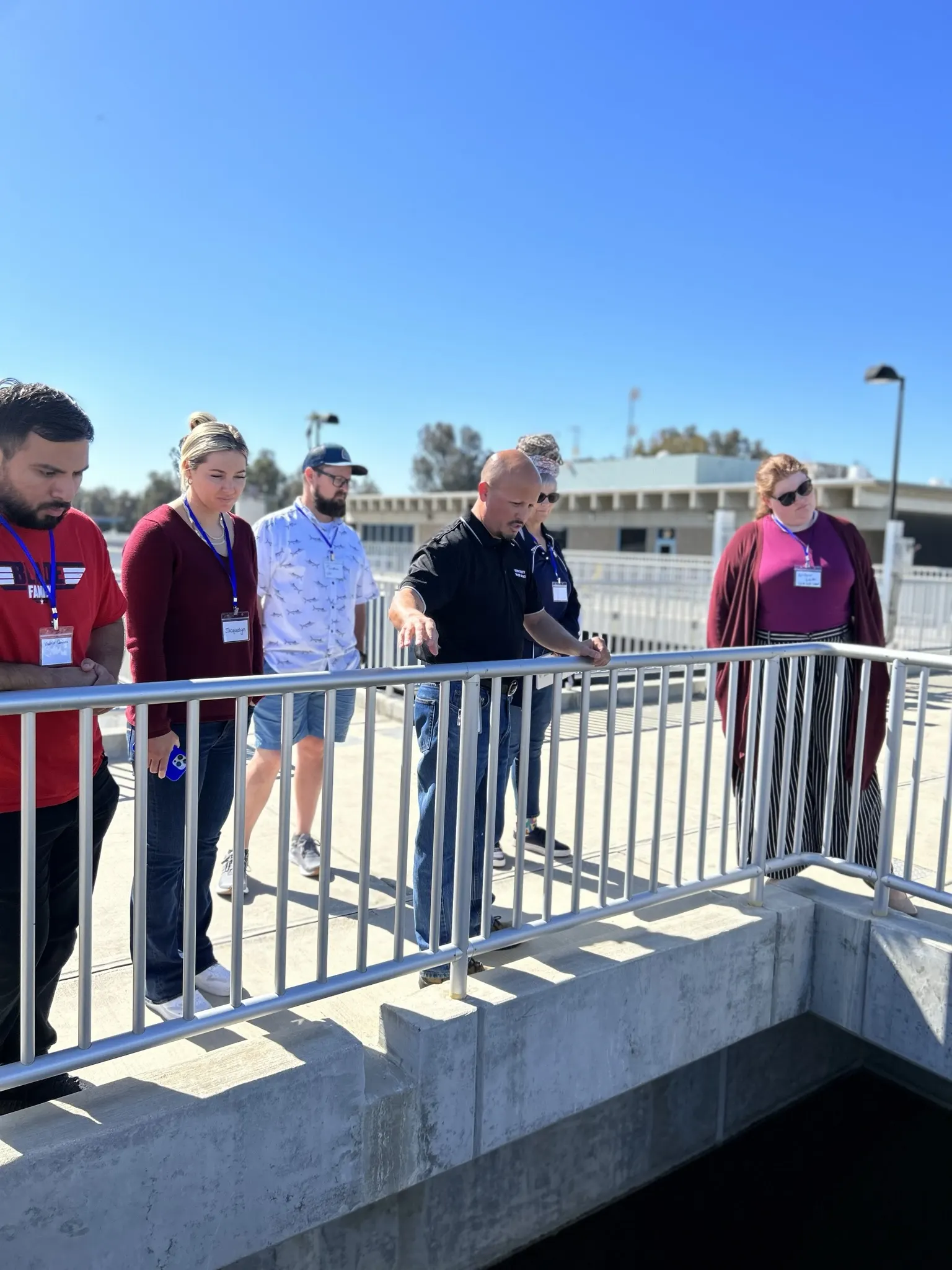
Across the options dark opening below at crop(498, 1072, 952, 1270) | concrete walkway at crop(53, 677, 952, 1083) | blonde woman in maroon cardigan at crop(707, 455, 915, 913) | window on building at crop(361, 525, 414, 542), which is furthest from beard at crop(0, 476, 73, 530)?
window on building at crop(361, 525, 414, 542)

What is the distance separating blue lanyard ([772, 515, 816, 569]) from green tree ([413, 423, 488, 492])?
82203 millimetres

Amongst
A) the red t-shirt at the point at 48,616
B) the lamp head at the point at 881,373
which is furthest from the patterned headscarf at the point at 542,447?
the lamp head at the point at 881,373

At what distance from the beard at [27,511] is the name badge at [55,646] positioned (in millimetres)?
237

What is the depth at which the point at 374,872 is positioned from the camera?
4.17 metres

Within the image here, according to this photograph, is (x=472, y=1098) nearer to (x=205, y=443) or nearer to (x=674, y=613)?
(x=205, y=443)

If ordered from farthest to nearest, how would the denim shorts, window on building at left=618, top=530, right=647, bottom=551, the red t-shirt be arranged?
1. window on building at left=618, top=530, right=647, bottom=551
2. the denim shorts
3. the red t-shirt

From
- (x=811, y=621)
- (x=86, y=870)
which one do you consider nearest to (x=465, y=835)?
(x=86, y=870)

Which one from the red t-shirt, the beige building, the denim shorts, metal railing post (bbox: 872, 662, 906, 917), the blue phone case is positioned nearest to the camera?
the red t-shirt

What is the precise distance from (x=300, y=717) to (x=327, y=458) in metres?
1.11

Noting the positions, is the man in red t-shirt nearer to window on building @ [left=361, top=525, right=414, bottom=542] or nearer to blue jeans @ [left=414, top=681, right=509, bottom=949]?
blue jeans @ [left=414, top=681, right=509, bottom=949]

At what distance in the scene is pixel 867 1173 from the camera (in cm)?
437

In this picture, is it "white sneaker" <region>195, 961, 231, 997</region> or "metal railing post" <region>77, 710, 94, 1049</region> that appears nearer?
"metal railing post" <region>77, 710, 94, 1049</region>

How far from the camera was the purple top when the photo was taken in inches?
150

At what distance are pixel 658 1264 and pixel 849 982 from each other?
4.56 feet
